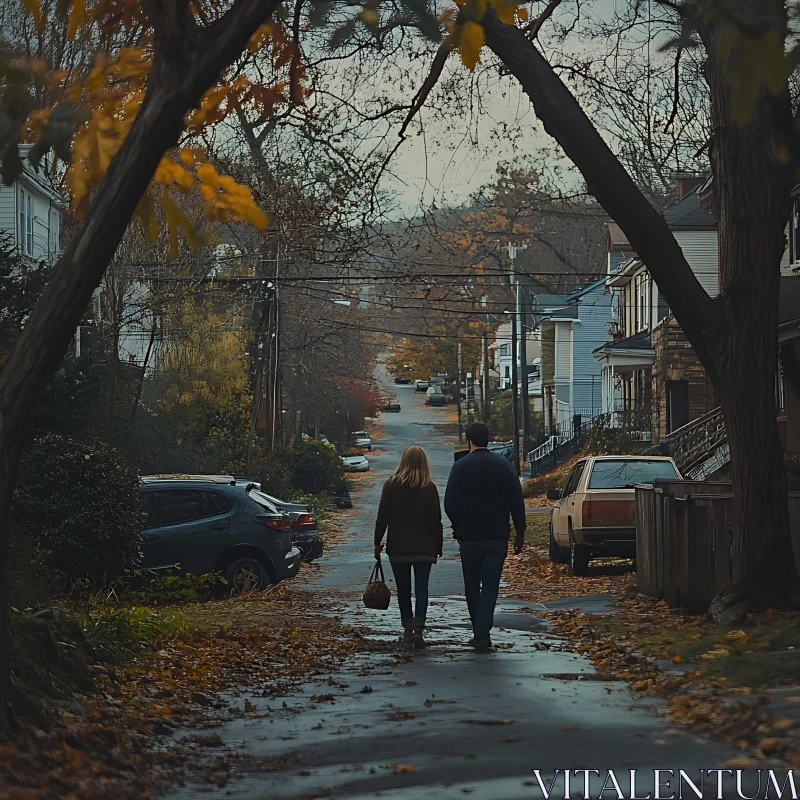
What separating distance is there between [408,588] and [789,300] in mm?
16730

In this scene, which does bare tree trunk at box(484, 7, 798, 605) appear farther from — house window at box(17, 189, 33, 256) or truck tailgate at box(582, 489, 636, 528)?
house window at box(17, 189, 33, 256)

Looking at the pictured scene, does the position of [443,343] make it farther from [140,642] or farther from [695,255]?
[140,642]

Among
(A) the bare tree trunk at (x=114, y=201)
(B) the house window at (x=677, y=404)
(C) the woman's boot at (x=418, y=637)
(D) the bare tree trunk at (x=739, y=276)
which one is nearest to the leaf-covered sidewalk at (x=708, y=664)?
(D) the bare tree trunk at (x=739, y=276)

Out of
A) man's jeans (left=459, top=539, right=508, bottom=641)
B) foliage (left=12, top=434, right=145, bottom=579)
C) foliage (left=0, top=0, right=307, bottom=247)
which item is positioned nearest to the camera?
foliage (left=0, top=0, right=307, bottom=247)

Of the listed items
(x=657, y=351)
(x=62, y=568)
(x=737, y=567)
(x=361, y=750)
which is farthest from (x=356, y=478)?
(x=361, y=750)

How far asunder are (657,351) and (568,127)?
30.4m

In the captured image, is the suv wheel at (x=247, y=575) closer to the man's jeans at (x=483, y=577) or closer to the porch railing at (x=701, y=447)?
the man's jeans at (x=483, y=577)

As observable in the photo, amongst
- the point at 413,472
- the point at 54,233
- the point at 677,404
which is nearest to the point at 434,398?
the point at 677,404

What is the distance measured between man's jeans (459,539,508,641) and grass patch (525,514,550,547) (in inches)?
629

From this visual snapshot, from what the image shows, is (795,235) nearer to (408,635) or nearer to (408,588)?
(408,588)

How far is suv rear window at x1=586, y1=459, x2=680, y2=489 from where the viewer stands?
65.3 ft

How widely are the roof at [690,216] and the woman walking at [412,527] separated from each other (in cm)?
2844

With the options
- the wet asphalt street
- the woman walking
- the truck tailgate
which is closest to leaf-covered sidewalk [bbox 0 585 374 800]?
the wet asphalt street

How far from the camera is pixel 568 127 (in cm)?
1163
